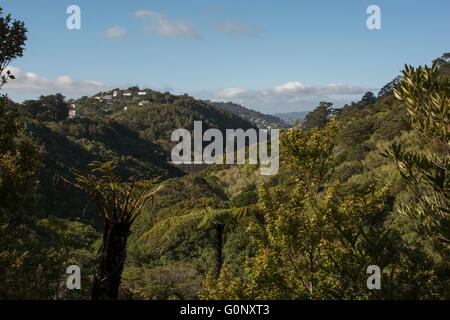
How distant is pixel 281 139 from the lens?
25.3ft

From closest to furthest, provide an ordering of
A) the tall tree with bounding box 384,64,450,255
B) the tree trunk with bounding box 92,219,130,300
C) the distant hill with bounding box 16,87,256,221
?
the tree trunk with bounding box 92,219,130,300 → the tall tree with bounding box 384,64,450,255 → the distant hill with bounding box 16,87,256,221

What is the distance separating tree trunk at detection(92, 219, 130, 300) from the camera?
127 inches

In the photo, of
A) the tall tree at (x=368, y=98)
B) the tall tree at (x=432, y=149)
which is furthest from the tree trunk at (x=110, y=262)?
the tall tree at (x=368, y=98)

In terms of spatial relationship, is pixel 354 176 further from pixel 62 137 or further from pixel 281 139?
pixel 62 137

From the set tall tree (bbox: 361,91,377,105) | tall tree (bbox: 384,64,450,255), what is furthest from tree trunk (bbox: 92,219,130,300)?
tall tree (bbox: 361,91,377,105)

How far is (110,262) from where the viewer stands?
10.8ft

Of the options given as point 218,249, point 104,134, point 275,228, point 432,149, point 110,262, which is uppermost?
point 104,134

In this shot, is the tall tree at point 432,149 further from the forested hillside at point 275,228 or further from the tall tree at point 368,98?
the tall tree at point 368,98

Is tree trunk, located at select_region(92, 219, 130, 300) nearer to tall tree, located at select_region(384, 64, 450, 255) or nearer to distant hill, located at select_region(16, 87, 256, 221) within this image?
distant hill, located at select_region(16, 87, 256, 221)

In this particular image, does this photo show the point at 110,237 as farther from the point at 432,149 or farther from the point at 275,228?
the point at 432,149

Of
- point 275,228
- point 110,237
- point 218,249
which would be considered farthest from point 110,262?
point 218,249
